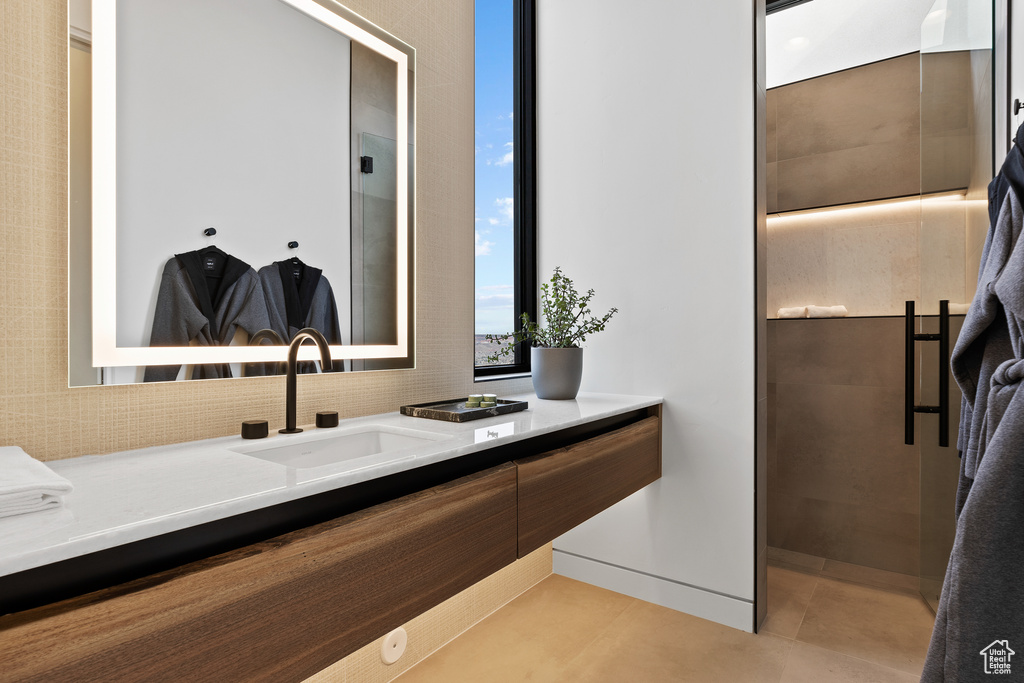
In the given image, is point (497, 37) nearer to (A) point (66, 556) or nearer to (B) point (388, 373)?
(B) point (388, 373)

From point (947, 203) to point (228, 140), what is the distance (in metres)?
2.35

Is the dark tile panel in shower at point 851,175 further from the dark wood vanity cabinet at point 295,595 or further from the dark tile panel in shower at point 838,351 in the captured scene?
the dark wood vanity cabinet at point 295,595

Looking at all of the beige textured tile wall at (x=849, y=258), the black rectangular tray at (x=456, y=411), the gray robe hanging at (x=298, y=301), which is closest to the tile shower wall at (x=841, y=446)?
the beige textured tile wall at (x=849, y=258)

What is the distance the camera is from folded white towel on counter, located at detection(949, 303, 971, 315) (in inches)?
65.9

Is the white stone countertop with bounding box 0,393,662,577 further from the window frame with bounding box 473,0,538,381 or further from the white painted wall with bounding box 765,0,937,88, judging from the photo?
the white painted wall with bounding box 765,0,937,88

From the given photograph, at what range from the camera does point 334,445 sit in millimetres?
1352

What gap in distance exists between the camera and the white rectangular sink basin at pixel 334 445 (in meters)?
1.23

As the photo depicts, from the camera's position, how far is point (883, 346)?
7.72ft

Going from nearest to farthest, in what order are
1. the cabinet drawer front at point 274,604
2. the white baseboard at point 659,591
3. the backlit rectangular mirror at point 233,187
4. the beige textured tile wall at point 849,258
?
the cabinet drawer front at point 274,604
the backlit rectangular mirror at point 233,187
the white baseboard at point 659,591
the beige textured tile wall at point 849,258

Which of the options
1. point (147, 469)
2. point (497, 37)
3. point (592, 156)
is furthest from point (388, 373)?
point (497, 37)

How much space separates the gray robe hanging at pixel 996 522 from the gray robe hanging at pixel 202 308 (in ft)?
5.44

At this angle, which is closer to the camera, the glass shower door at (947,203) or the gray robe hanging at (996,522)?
the gray robe hanging at (996,522)

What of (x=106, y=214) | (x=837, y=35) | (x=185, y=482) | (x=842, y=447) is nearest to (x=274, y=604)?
(x=185, y=482)

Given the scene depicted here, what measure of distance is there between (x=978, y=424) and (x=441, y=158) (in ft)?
5.76
